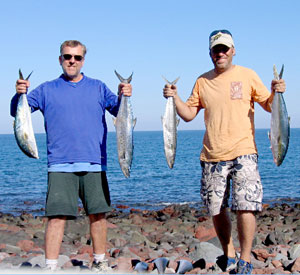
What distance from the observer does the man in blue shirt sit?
15.8ft

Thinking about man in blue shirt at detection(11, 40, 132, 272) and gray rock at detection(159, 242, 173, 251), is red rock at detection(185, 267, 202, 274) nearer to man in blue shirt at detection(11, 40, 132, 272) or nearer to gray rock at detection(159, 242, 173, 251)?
man in blue shirt at detection(11, 40, 132, 272)

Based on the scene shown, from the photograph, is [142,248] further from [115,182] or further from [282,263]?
[115,182]

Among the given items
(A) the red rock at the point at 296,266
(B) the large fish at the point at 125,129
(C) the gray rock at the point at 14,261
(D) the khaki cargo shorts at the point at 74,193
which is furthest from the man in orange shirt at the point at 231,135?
(C) the gray rock at the point at 14,261

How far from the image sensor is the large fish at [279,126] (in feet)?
16.2

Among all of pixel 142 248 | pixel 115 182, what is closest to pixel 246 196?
pixel 142 248

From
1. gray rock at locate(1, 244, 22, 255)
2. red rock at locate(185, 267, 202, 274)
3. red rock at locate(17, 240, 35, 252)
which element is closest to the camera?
red rock at locate(185, 267, 202, 274)

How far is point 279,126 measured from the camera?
505 centimetres

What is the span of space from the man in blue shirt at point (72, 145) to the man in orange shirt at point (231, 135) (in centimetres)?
87

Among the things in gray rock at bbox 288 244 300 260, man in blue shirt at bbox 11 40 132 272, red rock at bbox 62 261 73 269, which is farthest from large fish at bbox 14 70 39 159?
gray rock at bbox 288 244 300 260

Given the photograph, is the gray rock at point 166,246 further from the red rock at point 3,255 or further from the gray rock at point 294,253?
the red rock at point 3,255

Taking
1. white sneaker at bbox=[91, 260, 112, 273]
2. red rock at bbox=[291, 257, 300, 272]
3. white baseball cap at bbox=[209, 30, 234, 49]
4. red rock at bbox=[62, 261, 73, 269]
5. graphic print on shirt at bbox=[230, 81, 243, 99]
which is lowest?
red rock at bbox=[291, 257, 300, 272]

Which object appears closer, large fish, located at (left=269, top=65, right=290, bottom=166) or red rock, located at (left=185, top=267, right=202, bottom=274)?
large fish, located at (left=269, top=65, right=290, bottom=166)

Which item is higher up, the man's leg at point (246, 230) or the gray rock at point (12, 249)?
the man's leg at point (246, 230)

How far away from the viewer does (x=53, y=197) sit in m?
4.80
